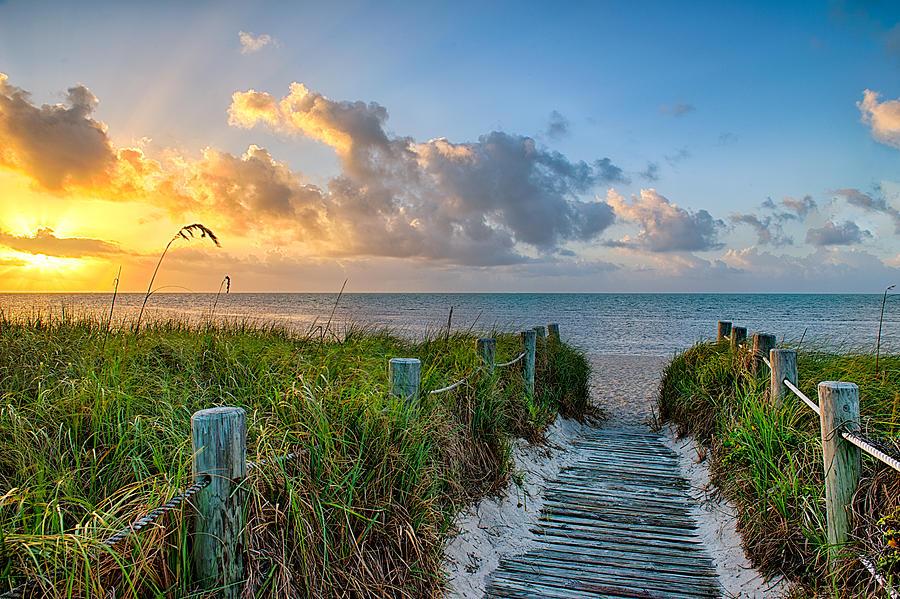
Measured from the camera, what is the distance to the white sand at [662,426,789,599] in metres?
3.57

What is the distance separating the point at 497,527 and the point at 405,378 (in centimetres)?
159

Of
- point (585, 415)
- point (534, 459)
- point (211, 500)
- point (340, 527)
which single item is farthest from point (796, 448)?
point (585, 415)

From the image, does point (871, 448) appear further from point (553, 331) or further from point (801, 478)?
point (553, 331)

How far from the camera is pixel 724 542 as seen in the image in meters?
4.23

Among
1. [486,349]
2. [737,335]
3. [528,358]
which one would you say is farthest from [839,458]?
[737,335]

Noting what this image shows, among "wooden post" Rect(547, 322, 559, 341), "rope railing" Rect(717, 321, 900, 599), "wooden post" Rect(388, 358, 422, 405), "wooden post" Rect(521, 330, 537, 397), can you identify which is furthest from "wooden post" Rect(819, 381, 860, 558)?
"wooden post" Rect(547, 322, 559, 341)

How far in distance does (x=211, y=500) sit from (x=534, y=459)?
14.2 feet

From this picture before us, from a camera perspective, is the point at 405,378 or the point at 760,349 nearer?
the point at 405,378

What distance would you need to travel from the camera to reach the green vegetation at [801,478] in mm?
2891

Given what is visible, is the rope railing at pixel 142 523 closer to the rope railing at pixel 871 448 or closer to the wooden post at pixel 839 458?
the rope railing at pixel 871 448

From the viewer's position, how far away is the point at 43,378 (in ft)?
13.7

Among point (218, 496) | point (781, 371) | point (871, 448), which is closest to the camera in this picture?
point (218, 496)

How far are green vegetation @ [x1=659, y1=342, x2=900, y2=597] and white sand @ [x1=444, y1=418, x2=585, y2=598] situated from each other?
169 cm

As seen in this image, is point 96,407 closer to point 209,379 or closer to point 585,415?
point 209,379
